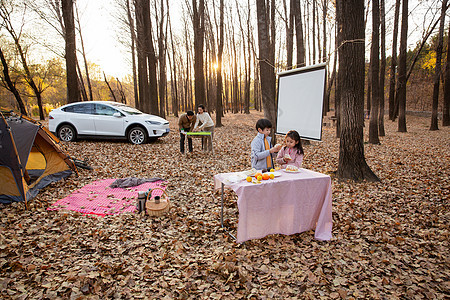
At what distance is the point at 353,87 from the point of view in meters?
5.54

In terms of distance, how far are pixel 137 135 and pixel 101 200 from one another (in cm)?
581

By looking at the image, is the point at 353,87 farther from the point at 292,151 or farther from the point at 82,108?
the point at 82,108

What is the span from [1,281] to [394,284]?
14.7 feet

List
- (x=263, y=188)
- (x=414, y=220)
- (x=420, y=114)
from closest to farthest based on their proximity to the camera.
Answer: (x=263, y=188) → (x=414, y=220) → (x=420, y=114)

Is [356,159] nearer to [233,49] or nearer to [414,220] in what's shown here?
[414,220]

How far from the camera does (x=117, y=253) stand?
3336 mm

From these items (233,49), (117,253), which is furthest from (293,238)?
(233,49)

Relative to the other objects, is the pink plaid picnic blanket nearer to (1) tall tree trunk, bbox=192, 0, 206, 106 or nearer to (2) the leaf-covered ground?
(2) the leaf-covered ground

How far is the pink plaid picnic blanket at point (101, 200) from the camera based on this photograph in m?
4.70

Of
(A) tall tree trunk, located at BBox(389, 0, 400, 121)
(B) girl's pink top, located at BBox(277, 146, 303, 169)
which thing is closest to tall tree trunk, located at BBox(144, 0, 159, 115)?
(B) girl's pink top, located at BBox(277, 146, 303, 169)

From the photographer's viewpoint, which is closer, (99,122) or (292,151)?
(292,151)

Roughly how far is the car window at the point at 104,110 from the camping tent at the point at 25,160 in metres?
4.24

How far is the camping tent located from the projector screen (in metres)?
5.67

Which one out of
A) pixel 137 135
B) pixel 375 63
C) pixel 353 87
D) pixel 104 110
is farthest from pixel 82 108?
pixel 375 63
